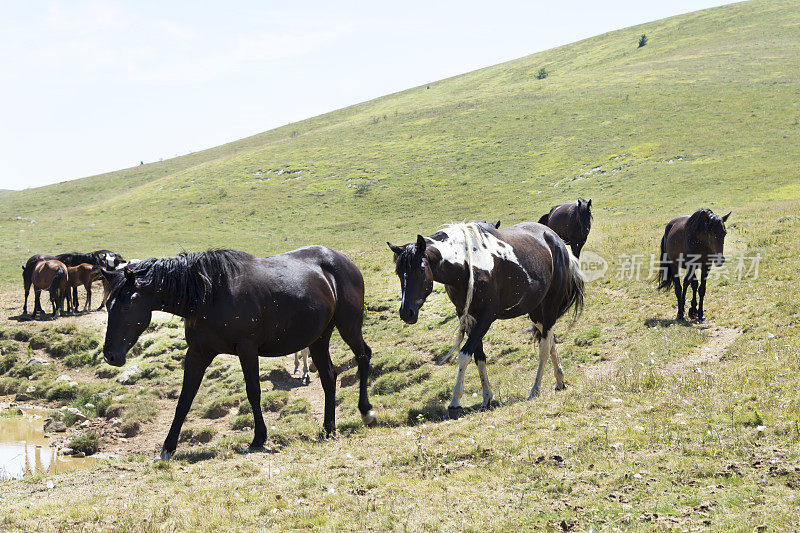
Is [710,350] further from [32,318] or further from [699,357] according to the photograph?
[32,318]

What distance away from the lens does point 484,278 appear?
1084cm

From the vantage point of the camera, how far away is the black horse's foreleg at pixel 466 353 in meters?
10.5

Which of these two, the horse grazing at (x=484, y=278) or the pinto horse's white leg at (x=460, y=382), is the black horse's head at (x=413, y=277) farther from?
the pinto horse's white leg at (x=460, y=382)

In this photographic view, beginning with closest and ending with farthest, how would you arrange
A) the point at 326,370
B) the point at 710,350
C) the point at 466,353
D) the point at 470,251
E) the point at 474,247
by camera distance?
1. the point at 466,353
2. the point at 470,251
3. the point at 474,247
4. the point at 326,370
5. the point at 710,350

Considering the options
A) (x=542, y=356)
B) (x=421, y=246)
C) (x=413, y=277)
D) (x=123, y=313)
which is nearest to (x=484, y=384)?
(x=542, y=356)

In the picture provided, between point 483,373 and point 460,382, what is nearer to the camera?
point 460,382

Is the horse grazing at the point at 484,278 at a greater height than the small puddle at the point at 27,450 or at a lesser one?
greater

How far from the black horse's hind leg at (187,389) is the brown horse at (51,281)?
20261mm

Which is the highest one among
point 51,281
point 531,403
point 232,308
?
point 232,308

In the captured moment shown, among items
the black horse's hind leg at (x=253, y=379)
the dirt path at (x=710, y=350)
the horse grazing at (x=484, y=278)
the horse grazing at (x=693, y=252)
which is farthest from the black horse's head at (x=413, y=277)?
the horse grazing at (x=693, y=252)

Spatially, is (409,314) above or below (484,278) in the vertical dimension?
below

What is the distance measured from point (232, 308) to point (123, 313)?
1543 millimetres

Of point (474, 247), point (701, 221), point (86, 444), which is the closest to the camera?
point (474, 247)

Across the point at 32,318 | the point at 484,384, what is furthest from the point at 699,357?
the point at 32,318
